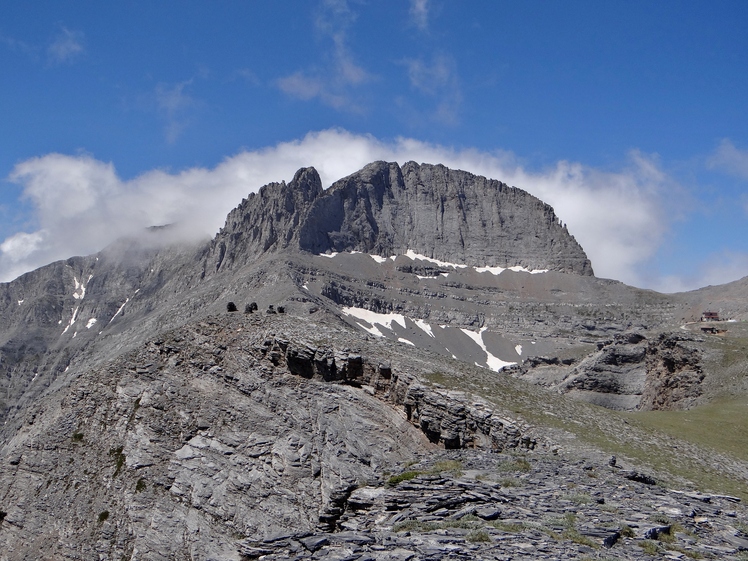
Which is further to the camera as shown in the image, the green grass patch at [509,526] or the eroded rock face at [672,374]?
the eroded rock face at [672,374]

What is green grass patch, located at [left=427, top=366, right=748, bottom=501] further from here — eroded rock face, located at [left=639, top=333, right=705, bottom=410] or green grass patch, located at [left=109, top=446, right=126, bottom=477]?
green grass patch, located at [left=109, top=446, right=126, bottom=477]

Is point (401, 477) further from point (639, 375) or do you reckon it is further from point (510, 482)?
point (639, 375)

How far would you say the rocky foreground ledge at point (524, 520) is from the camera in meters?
17.1

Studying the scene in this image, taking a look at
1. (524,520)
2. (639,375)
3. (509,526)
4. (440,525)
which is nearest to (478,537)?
(509,526)

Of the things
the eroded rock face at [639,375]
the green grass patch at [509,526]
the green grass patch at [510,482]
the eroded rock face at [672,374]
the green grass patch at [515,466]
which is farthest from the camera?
the eroded rock face at [639,375]

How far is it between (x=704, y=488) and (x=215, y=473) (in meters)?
26.6

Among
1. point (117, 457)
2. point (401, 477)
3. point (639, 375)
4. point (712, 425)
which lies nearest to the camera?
point (401, 477)

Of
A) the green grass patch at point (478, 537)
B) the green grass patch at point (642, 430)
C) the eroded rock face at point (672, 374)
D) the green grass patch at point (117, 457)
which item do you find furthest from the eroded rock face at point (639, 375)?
the green grass patch at point (478, 537)

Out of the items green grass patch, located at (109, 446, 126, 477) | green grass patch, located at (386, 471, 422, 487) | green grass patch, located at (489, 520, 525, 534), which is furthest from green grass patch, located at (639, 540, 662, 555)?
green grass patch, located at (109, 446, 126, 477)

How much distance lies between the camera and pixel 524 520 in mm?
19719

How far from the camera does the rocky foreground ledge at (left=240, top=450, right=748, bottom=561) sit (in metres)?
17.1

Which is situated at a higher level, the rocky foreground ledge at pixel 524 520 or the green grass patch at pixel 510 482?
the green grass patch at pixel 510 482

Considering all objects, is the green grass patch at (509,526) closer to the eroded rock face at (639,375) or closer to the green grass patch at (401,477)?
the green grass patch at (401,477)

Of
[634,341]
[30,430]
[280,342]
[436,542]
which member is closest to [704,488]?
[436,542]
